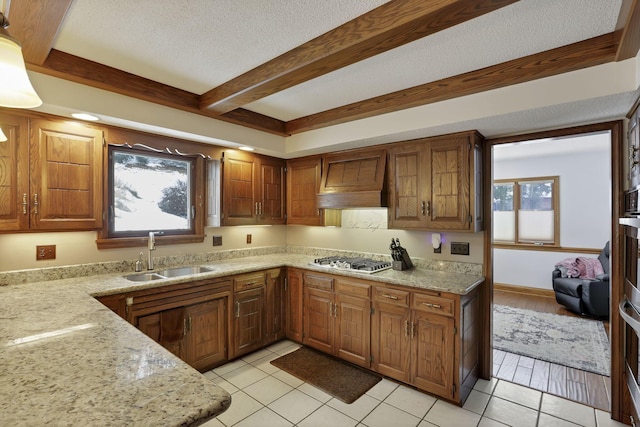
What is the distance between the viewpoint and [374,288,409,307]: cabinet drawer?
2.65 metres

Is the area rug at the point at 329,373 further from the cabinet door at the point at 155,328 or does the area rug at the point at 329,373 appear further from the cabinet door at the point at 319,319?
the cabinet door at the point at 155,328

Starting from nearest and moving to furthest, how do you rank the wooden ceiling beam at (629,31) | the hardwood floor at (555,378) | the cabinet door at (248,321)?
the wooden ceiling beam at (629,31)
the hardwood floor at (555,378)
the cabinet door at (248,321)

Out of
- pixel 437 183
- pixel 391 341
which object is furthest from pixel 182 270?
pixel 437 183

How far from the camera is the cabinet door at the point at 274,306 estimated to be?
338 centimetres

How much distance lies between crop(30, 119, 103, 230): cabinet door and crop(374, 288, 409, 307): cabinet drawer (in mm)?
2466

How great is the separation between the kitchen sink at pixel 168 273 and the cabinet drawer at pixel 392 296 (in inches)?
64.0

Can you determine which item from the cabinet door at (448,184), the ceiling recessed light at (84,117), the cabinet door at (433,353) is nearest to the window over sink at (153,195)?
the ceiling recessed light at (84,117)

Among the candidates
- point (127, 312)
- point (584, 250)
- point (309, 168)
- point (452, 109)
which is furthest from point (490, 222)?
point (584, 250)

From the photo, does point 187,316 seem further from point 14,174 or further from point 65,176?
point 14,174

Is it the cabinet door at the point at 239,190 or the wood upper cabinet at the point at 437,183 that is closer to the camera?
the wood upper cabinet at the point at 437,183

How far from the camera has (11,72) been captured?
1.10 m

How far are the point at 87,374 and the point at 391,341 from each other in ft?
7.50

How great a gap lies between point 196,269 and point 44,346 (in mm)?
2052

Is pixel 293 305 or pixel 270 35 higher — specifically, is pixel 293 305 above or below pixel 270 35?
below
